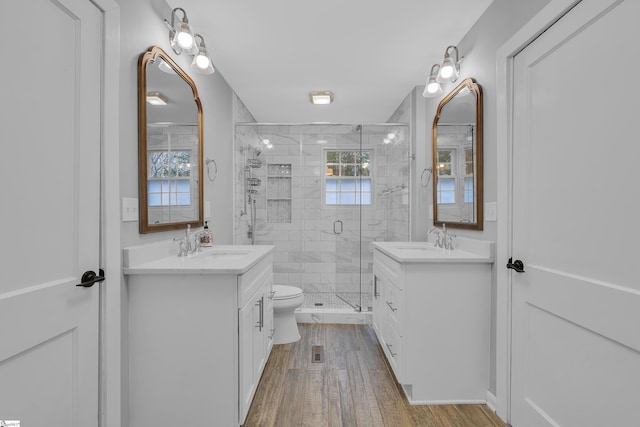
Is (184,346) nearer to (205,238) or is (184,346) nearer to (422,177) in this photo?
(205,238)

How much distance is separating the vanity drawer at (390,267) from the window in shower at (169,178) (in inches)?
57.8

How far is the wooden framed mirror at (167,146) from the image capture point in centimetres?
165

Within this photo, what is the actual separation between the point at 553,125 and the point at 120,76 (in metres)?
1.99

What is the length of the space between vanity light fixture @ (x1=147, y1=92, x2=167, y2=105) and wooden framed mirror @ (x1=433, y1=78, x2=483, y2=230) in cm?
193

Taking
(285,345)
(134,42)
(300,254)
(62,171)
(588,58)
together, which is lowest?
(285,345)

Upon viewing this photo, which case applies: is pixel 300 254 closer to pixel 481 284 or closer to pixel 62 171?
pixel 481 284

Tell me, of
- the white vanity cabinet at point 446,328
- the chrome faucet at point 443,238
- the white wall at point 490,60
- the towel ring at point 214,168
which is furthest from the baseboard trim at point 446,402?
the towel ring at point 214,168

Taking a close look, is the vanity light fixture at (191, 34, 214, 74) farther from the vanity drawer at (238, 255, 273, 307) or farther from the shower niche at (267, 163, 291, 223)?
the shower niche at (267, 163, 291, 223)

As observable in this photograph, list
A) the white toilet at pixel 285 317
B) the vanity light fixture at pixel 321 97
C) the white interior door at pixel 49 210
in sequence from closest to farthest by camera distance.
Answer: the white interior door at pixel 49 210, the white toilet at pixel 285 317, the vanity light fixture at pixel 321 97

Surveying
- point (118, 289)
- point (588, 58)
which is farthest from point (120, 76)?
point (588, 58)

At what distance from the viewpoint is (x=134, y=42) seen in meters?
1.58

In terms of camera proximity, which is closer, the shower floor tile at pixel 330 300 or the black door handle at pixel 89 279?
the black door handle at pixel 89 279

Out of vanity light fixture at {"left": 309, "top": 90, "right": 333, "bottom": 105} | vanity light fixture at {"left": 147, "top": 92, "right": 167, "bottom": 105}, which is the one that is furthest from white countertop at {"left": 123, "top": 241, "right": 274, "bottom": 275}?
vanity light fixture at {"left": 309, "top": 90, "right": 333, "bottom": 105}

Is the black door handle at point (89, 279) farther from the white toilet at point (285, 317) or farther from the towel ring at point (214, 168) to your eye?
the white toilet at point (285, 317)
